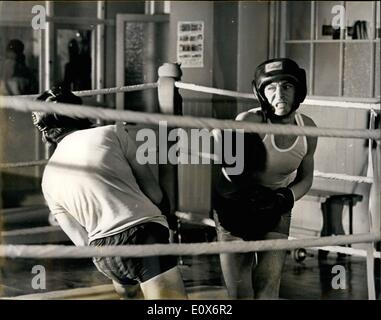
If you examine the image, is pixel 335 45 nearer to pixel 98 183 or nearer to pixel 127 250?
pixel 98 183

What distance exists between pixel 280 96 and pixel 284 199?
10.0 inches

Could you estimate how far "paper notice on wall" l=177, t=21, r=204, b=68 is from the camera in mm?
2836

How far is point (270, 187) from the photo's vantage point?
9.30 feet

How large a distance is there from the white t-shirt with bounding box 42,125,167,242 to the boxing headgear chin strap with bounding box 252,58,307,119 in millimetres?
345

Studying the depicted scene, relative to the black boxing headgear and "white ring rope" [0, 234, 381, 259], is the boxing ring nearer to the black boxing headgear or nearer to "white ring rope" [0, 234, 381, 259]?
"white ring rope" [0, 234, 381, 259]

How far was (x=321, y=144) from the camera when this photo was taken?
2959 millimetres

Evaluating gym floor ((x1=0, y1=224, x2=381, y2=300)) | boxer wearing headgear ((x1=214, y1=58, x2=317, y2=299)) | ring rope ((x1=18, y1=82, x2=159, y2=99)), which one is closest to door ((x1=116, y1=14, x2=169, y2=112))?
ring rope ((x1=18, y1=82, x2=159, y2=99))

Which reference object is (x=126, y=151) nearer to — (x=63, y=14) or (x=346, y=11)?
(x=63, y=14)

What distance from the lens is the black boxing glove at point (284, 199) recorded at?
2850 mm

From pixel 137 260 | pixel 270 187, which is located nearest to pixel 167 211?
pixel 137 260

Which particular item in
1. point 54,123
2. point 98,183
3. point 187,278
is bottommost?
point 187,278

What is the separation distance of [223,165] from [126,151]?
0.25 metres
